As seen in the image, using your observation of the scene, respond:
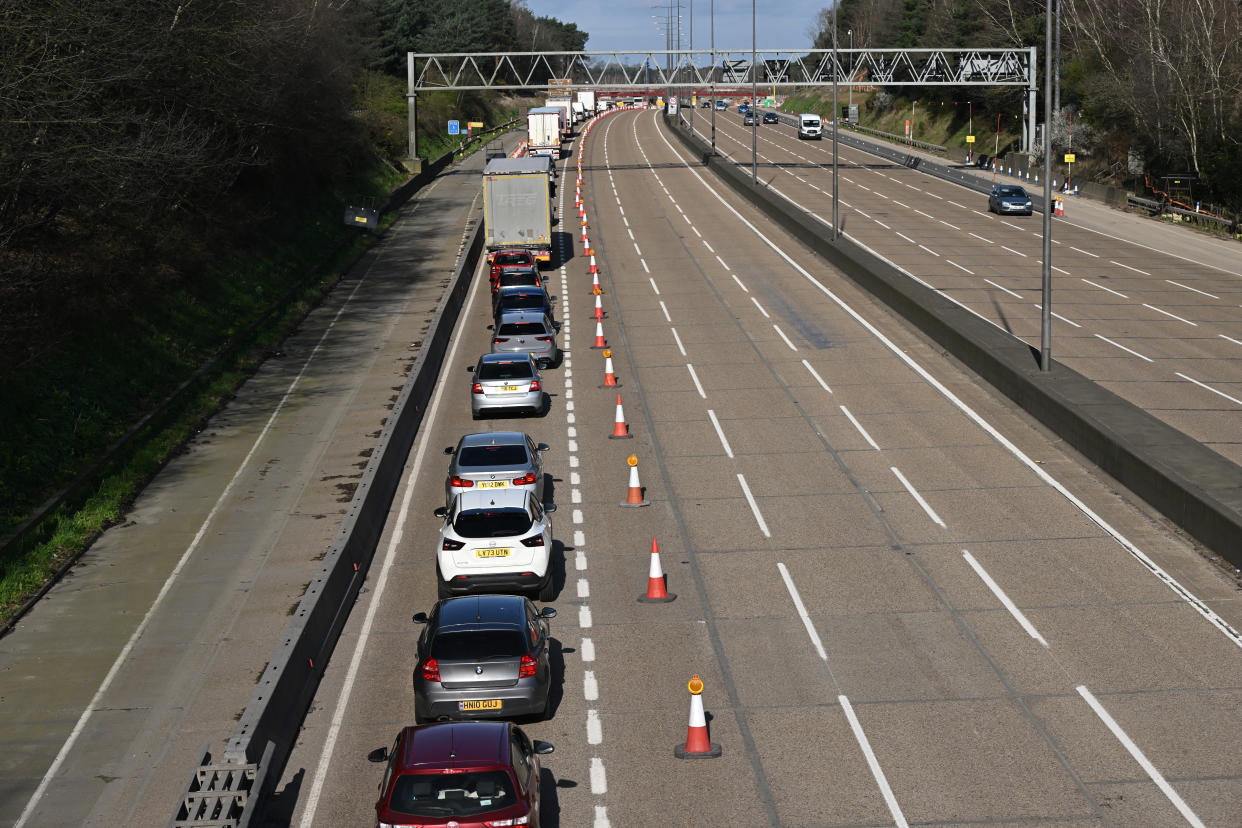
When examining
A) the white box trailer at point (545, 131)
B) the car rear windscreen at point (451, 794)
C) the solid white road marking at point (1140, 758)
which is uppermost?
the white box trailer at point (545, 131)

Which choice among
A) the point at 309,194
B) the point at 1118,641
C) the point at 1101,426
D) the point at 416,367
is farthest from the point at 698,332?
the point at 309,194

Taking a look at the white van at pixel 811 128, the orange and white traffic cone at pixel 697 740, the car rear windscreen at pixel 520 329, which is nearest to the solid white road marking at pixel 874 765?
the orange and white traffic cone at pixel 697 740

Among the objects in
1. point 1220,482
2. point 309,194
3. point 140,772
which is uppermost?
point 309,194

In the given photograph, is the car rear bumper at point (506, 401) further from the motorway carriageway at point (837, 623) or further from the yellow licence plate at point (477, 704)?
the yellow licence plate at point (477, 704)

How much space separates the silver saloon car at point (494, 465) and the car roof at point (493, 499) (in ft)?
7.25

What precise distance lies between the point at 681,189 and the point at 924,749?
6377 cm

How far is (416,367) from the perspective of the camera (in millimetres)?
30750

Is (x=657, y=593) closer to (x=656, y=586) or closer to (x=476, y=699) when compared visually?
(x=656, y=586)

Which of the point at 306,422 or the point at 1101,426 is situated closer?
the point at 1101,426

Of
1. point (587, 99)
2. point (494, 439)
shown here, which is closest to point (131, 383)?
point (494, 439)

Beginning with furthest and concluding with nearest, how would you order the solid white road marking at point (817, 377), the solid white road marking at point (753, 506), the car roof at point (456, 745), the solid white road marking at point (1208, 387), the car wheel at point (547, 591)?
the solid white road marking at point (817, 377) < the solid white road marking at point (1208, 387) < the solid white road marking at point (753, 506) < the car wheel at point (547, 591) < the car roof at point (456, 745)

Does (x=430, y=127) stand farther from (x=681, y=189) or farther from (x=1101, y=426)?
(x=1101, y=426)

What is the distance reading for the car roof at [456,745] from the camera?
10.8m

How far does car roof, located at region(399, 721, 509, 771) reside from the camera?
1084 cm
